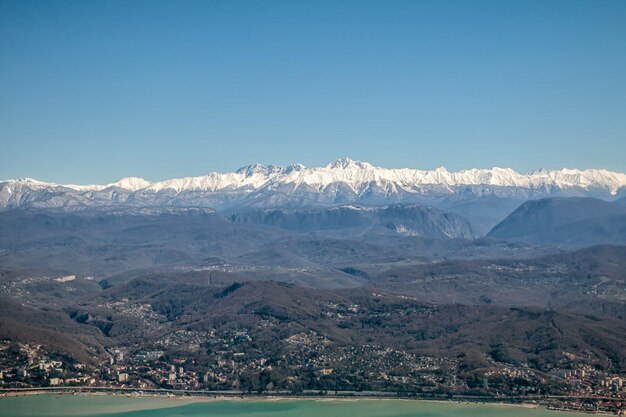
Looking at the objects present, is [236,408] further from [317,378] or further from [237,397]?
[317,378]

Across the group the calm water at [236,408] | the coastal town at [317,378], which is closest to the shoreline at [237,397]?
the coastal town at [317,378]

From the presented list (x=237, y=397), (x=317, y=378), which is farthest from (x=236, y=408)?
(x=317, y=378)

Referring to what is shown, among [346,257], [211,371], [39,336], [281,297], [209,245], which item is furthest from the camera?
[209,245]

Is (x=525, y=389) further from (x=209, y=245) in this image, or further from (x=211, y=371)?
(x=209, y=245)

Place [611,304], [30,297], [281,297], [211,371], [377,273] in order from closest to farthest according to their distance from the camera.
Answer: [211,371]
[281,297]
[611,304]
[30,297]
[377,273]

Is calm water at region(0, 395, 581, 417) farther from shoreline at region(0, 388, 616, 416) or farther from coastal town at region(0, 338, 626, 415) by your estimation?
coastal town at region(0, 338, 626, 415)

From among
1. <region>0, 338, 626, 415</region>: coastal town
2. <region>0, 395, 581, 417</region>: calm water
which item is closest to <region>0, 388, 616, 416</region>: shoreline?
<region>0, 338, 626, 415</region>: coastal town

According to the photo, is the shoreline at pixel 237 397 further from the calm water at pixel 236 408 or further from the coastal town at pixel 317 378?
the calm water at pixel 236 408

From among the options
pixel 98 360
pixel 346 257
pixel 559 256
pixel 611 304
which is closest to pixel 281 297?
pixel 98 360
